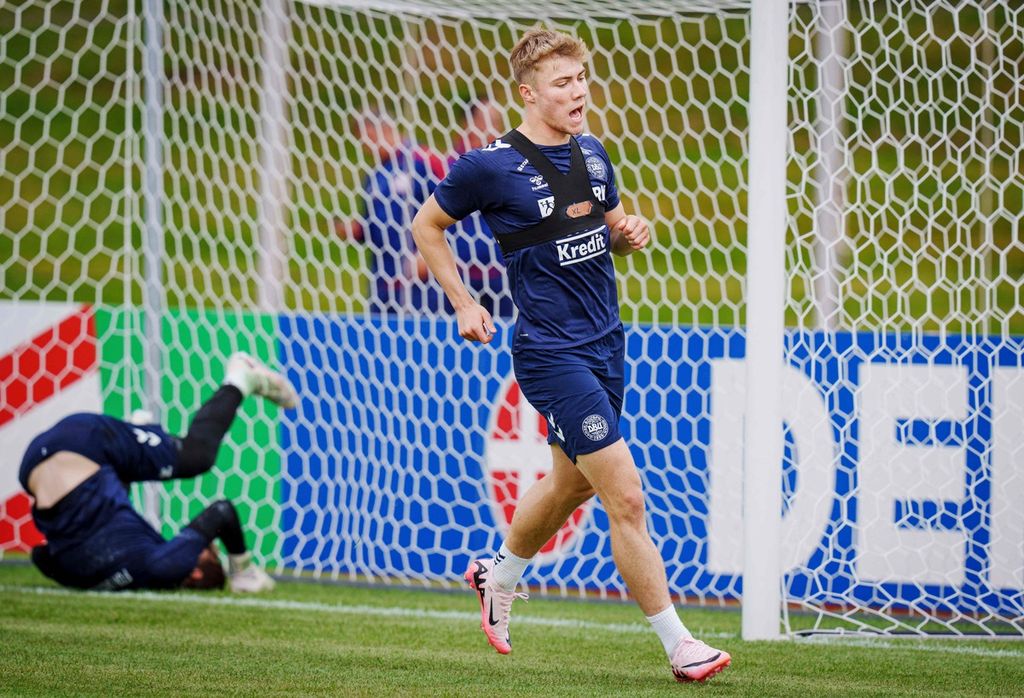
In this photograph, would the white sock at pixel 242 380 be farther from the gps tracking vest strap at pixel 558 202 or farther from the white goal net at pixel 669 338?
the gps tracking vest strap at pixel 558 202

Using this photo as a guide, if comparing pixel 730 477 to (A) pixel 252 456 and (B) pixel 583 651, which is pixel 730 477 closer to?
(B) pixel 583 651

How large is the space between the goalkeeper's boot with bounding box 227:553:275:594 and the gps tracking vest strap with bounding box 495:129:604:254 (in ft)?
8.31

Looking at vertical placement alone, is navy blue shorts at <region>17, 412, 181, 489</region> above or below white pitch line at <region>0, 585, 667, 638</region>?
above

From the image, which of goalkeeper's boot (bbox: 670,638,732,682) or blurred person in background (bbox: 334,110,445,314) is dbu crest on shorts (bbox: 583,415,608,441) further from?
blurred person in background (bbox: 334,110,445,314)

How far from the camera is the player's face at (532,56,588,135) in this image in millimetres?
4266

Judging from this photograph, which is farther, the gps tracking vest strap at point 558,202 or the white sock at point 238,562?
the white sock at point 238,562

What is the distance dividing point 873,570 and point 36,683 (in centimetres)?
337

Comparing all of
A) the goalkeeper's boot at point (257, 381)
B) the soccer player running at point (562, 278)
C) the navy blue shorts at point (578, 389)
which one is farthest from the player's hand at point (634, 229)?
the goalkeeper's boot at point (257, 381)

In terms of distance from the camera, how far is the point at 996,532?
5.54 m

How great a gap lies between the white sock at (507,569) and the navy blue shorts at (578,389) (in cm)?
45

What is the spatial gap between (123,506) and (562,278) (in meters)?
2.66

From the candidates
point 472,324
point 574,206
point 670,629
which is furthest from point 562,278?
point 670,629

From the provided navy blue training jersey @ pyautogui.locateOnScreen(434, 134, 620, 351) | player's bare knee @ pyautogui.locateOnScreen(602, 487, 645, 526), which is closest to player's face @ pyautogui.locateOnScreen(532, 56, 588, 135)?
navy blue training jersey @ pyautogui.locateOnScreen(434, 134, 620, 351)

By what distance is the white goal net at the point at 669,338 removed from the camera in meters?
5.54
